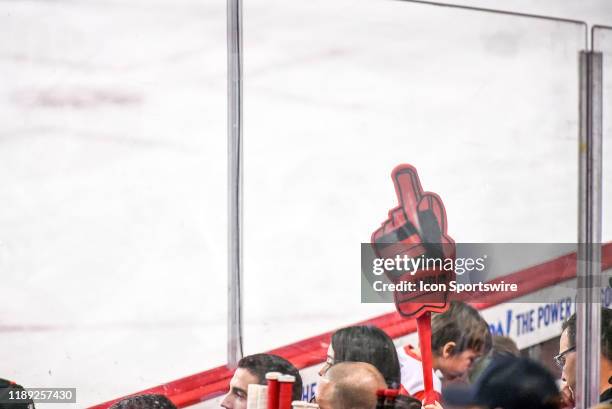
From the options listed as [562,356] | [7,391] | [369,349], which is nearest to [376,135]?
[369,349]

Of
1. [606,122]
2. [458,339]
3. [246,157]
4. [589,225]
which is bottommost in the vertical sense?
[458,339]

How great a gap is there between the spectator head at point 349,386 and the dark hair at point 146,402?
1.55ft

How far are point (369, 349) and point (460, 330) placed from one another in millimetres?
326

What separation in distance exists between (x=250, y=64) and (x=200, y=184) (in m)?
0.38

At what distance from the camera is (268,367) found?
255 centimetres

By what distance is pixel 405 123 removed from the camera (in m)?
2.70

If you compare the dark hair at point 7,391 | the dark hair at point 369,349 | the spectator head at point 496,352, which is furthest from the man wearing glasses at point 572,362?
the dark hair at point 7,391

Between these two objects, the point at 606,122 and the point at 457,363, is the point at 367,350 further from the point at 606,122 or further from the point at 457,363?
the point at 606,122

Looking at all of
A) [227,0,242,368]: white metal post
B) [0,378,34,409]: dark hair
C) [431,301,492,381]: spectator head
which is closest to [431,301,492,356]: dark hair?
[431,301,492,381]: spectator head

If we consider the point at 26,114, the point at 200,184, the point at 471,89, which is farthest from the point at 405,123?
the point at 26,114

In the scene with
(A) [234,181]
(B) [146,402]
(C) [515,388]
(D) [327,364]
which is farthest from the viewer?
(D) [327,364]

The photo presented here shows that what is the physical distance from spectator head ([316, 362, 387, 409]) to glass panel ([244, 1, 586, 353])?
0.50 ft

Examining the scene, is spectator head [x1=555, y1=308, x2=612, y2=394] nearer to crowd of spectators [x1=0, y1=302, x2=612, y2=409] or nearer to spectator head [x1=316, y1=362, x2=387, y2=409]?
crowd of spectators [x1=0, y1=302, x2=612, y2=409]

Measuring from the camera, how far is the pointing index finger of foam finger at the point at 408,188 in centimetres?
270
